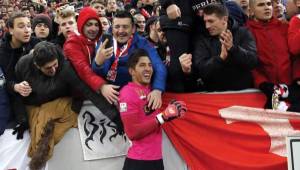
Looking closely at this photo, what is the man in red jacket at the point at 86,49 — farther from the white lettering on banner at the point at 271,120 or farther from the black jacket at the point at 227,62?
the white lettering on banner at the point at 271,120

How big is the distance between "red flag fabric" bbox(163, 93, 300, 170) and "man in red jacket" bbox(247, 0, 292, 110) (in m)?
0.17

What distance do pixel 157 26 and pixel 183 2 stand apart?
2.32 feet

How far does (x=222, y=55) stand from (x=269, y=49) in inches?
24.1

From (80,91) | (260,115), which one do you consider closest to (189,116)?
(260,115)

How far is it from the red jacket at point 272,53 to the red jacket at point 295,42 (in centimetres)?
6

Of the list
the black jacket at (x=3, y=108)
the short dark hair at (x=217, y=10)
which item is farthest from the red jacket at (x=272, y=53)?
the black jacket at (x=3, y=108)

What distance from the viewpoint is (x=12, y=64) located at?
5.30 metres

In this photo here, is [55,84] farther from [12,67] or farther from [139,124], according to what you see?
[139,124]

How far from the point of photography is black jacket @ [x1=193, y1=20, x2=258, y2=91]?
452cm

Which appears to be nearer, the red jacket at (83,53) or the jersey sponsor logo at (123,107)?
the jersey sponsor logo at (123,107)

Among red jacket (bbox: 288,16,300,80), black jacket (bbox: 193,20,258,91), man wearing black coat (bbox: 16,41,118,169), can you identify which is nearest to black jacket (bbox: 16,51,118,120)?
man wearing black coat (bbox: 16,41,118,169)

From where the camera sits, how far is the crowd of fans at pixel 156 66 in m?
4.67

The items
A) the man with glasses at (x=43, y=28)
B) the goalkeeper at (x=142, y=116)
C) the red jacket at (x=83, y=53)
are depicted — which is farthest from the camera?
the man with glasses at (x=43, y=28)

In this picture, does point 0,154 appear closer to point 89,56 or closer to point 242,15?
point 89,56
